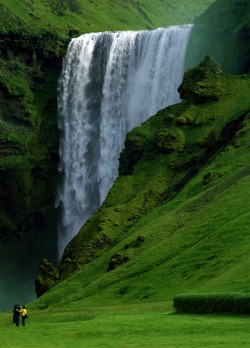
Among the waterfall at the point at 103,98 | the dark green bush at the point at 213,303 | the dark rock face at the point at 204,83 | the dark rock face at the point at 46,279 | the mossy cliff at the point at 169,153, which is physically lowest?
the dark green bush at the point at 213,303

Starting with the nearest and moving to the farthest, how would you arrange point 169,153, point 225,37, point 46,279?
point 46,279, point 169,153, point 225,37

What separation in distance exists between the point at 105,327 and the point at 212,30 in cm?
9216

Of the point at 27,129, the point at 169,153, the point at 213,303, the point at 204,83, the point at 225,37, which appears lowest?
the point at 213,303

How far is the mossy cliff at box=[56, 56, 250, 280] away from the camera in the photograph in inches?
3898

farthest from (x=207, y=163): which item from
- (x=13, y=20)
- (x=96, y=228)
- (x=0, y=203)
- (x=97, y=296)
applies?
(x=13, y=20)

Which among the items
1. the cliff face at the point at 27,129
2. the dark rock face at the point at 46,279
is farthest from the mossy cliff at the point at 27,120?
the dark rock face at the point at 46,279

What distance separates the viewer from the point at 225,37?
130750 millimetres

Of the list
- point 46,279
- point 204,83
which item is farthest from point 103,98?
point 46,279

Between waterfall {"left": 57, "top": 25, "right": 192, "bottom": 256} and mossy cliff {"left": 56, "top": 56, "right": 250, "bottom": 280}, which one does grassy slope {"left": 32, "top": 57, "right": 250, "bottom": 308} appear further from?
waterfall {"left": 57, "top": 25, "right": 192, "bottom": 256}

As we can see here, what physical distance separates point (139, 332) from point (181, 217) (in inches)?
1658

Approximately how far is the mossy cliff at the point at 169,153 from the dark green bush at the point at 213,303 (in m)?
38.0

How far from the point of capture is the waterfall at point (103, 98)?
13950 cm

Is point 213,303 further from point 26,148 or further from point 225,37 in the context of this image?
point 26,148

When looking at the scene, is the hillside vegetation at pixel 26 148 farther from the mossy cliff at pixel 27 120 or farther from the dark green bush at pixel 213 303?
the dark green bush at pixel 213 303
